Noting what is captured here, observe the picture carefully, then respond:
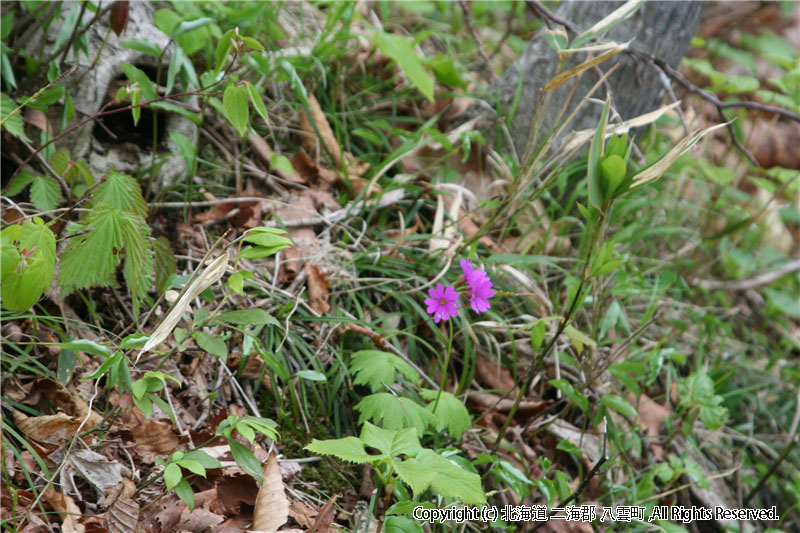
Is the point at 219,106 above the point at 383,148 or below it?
above

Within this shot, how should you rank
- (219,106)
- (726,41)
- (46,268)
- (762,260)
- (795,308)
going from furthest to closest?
1. (726,41)
2. (762,260)
3. (795,308)
4. (219,106)
5. (46,268)

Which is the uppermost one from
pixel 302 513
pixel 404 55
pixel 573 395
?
pixel 404 55

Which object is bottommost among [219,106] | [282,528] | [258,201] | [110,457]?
[282,528]

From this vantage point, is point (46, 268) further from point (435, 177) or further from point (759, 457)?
point (759, 457)

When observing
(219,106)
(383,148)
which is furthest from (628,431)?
(219,106)

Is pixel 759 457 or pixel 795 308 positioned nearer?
pixel 759 457

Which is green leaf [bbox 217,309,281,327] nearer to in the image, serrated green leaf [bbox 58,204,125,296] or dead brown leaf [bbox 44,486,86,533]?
serrated green leaf [bbox 58,204,125,296]

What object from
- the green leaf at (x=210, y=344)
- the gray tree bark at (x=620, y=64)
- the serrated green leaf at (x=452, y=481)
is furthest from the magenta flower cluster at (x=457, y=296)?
the gray tree bark at (x=620, y=64)

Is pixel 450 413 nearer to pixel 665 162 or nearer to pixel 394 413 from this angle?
pixel 394 413

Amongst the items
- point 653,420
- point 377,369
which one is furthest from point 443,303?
point 653,420
